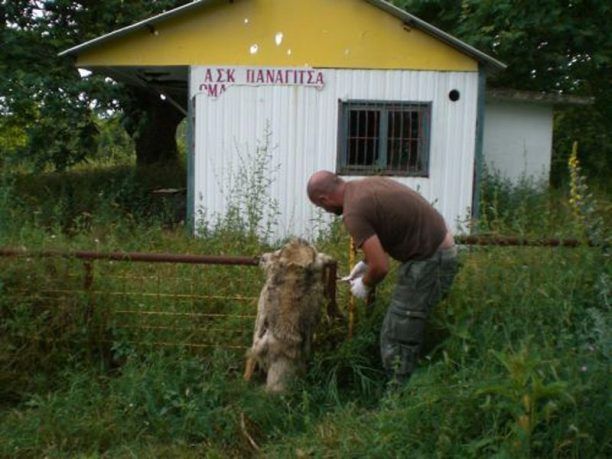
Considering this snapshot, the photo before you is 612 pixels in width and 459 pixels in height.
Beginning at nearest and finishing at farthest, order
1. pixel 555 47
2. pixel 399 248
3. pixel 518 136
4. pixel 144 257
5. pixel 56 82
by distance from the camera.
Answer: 1. pixel 399 248
2. pixel 144 257
3. pixel 56 82
4. pixel 518 136
5. pixel 555 47

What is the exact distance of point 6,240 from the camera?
20.6 feet

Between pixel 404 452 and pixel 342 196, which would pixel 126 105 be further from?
pixel 404 452

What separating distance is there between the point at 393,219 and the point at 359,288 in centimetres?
53

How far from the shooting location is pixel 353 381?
509 centimetres

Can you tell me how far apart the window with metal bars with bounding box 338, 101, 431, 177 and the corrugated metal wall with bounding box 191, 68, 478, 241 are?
11 cm

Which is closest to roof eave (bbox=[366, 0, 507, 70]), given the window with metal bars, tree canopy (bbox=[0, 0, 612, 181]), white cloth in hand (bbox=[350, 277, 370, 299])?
the window with metal bars

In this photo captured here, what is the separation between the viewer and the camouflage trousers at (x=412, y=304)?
4676mm

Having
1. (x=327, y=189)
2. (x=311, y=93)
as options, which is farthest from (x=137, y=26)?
(x=327, y=189)

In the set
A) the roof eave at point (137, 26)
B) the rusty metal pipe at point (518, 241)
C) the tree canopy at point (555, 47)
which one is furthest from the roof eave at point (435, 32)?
the rusty metal pipe at point (518, 241)

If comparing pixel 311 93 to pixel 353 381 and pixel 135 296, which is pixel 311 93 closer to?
pixel 135 296

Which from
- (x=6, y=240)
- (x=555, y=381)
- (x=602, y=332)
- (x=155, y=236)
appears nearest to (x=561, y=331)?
(x=602, y=332)

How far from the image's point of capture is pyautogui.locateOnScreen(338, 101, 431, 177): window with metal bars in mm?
10828

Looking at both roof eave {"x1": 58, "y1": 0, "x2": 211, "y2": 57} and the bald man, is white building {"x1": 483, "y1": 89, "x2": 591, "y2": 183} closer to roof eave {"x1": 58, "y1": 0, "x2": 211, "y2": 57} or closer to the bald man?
roof eave {"x1": 58, "y1": 0, "x2": 211, "y2": 57}

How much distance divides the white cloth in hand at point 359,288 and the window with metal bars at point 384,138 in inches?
241
